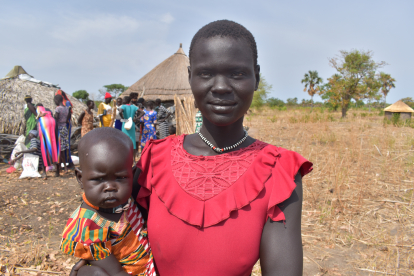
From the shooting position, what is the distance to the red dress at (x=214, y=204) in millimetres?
984

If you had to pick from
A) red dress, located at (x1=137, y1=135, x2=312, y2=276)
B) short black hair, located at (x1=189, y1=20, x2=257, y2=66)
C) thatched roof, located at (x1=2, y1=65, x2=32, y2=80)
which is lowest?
red dress, located at (x1=137, y1=135, x2=312, y2=276)

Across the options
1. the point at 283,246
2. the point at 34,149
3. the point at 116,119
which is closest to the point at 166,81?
the point at 116,119

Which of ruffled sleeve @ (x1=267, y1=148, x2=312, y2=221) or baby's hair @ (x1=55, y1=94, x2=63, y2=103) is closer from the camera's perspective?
ruffled sleeve @ (x1=267, y1=148, x2=312, y2=221)

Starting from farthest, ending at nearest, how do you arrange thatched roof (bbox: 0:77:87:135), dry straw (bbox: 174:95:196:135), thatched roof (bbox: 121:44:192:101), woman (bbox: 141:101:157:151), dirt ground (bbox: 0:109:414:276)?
thatched roof (bbox: 121:44:192:101), thatched roof (bbox: 0:77:87:135), woman (bbox: 141:101:157:151), dry straw (bbox: 174:95:196:135), dirt ground (bbox: 0:109:414:276)

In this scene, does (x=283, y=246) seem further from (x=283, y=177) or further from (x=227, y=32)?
(x=227, y=32)

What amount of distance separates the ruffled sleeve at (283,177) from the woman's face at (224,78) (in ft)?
0.88

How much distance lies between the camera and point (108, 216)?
3.93 ft

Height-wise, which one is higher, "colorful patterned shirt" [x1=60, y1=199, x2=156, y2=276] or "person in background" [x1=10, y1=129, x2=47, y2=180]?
"colorful patterned shirt" [x1=60, y1=199, x2=156, y2=276]

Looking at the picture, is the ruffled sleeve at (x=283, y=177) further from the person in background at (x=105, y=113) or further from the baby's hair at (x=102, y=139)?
the person in background at (x=105, y=113)

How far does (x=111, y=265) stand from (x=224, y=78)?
93cm

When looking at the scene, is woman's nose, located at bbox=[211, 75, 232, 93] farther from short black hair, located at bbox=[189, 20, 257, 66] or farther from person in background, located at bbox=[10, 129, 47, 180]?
person in background, located at bbox=[10, 129, 47, 180]

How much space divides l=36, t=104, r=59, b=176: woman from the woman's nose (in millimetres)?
6184

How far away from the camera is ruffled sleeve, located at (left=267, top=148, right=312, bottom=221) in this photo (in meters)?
0.99

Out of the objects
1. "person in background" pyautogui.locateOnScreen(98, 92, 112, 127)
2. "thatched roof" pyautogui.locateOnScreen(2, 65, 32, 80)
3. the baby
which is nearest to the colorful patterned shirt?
the baby
